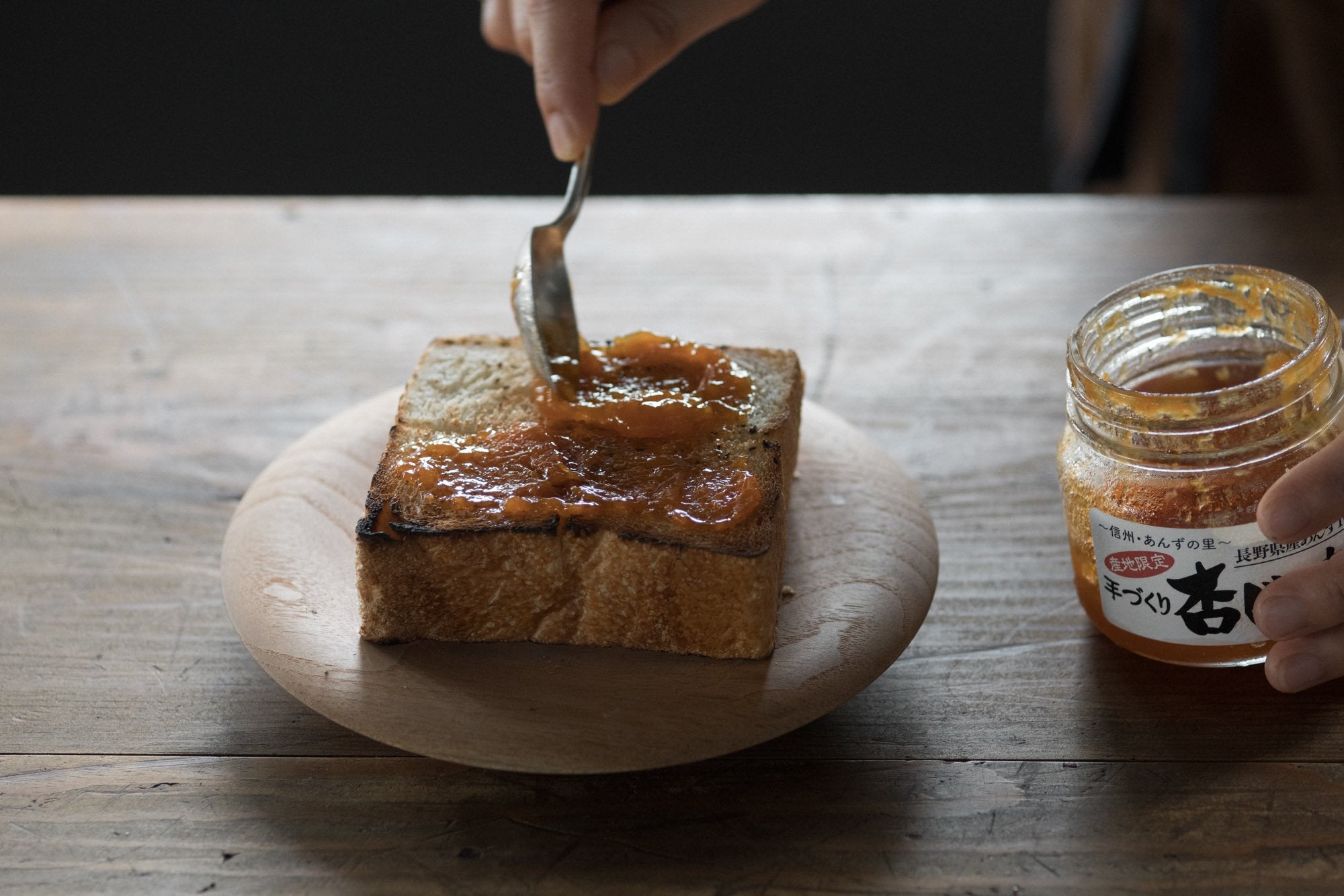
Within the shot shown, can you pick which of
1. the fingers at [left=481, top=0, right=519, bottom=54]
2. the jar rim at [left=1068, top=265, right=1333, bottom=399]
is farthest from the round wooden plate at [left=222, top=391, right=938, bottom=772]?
the fingers at [left=481, top=0, right=519, bottom=54]

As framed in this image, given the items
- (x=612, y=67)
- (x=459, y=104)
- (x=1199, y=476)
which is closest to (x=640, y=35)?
(x=612, y=67)

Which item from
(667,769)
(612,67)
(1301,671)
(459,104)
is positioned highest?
(612,67)

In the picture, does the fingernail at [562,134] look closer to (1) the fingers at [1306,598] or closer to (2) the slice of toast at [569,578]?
(2) the slice of toast at [569,578]

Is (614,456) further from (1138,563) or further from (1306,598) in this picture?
(1306,598)

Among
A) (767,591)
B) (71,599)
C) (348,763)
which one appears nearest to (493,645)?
(348,763)

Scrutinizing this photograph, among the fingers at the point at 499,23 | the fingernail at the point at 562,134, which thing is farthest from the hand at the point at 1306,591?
the fingers at the point at 499,23

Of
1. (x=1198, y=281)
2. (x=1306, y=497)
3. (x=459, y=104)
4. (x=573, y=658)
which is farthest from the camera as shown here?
(x=459, y=104)

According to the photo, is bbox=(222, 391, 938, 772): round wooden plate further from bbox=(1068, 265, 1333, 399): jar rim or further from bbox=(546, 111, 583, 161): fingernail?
bbox=(546, 111, 583, 161): fingernail

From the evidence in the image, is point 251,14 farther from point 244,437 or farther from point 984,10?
point 244,437
